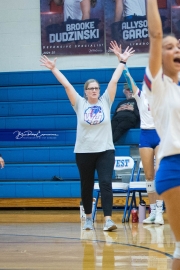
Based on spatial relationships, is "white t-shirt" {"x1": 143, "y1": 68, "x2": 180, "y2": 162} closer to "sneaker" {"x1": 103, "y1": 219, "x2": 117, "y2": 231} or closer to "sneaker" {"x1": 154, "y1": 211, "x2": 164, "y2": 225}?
"sneaker" {"x1": 103, "y1": 219, "x2": 117, "y2": 231}

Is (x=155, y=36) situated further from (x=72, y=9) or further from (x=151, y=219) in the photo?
(x=72, y=9)

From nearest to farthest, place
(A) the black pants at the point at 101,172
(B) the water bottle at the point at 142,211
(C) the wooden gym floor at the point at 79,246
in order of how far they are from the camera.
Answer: (C) the wooden gym floor at the point at 79,246, (A) the black pants at the point at 101,172, (B) the water bottle at the point at 142,211

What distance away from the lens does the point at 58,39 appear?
514 inches

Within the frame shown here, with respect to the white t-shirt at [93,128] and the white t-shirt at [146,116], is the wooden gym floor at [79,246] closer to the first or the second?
the white t-shirt at [93,128]

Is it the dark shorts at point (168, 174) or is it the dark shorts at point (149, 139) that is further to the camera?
the dark shorts at point (149, 139)

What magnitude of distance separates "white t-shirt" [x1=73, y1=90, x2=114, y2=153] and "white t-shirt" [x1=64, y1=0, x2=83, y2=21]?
20.9ft

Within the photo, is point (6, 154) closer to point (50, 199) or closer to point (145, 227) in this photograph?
point (50, 199)

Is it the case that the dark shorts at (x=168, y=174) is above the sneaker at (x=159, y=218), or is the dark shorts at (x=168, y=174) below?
above

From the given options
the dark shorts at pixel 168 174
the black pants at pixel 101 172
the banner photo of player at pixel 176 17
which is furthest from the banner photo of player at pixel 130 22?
the dark shorts at pixel 168 174

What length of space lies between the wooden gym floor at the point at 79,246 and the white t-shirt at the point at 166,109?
164cm

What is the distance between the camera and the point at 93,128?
6867 millimetres

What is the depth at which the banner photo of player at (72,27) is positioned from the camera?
12828mm

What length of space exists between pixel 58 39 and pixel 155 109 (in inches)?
409

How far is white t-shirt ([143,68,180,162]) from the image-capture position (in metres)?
2.83
